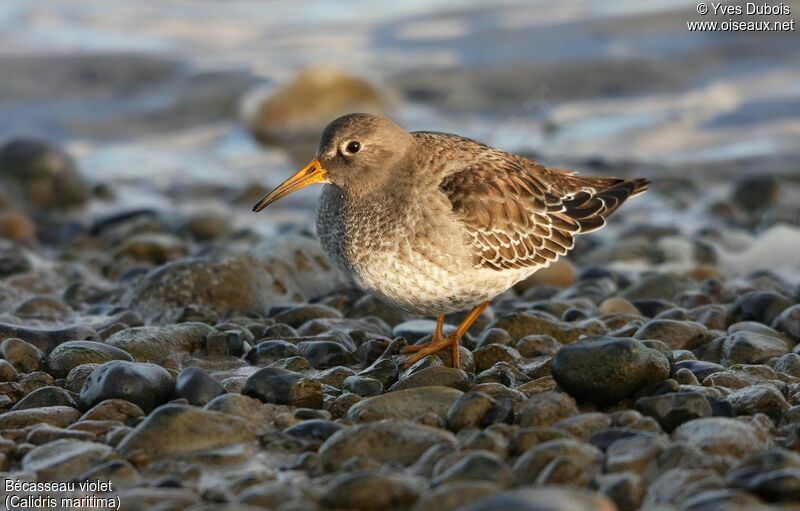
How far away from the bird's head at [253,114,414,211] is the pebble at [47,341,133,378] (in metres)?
1.65

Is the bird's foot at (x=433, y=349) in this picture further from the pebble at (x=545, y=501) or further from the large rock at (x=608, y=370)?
the pebble at (x=545, y=501)

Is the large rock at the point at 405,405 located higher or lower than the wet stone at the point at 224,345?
lower

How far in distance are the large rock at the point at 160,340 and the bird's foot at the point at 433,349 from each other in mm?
1392

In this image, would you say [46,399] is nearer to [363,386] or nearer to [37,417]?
[37,417]

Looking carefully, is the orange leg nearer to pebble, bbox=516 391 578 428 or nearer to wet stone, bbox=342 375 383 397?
wet stone, bbox=342 375 383 397

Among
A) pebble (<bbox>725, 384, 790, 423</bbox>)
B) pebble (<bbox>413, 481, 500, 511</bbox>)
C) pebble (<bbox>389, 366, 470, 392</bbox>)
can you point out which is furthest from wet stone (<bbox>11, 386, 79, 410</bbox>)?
pebble (<bbox>725, 384, 790, 423</bbox>)

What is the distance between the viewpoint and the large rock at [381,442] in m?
4.95

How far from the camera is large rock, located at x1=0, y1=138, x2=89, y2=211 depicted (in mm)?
12273

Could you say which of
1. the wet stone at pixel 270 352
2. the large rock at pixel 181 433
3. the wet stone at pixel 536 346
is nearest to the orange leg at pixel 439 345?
the wet stone at pixel 536 346

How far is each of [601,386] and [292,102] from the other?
11.0 metres

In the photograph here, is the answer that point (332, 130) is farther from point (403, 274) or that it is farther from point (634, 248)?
point (634, 248)

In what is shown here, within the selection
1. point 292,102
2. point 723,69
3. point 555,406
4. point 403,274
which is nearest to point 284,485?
point 555,406

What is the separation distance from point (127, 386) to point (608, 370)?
2647 millimetres

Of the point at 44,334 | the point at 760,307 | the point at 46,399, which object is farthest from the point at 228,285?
the point at 760,307
